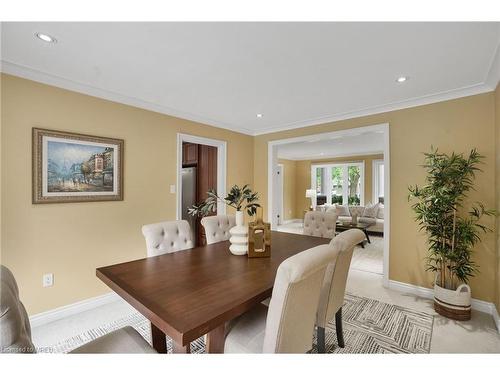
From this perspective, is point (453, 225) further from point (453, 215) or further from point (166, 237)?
point (166, 237)

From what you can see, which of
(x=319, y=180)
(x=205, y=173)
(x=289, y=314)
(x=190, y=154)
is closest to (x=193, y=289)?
(x=289, y=314)

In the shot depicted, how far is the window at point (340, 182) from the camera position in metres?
7.77

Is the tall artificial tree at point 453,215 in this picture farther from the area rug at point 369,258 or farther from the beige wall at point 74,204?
the beige wall at point 74,204

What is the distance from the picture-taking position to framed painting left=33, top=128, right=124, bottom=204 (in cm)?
221

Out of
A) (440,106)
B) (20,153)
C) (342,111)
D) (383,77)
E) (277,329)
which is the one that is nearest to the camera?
(277,329)

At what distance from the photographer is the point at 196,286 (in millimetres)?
1276

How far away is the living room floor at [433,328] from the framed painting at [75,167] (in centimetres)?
118

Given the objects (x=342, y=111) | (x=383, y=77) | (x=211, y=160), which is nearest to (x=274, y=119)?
(x=342, y=111)

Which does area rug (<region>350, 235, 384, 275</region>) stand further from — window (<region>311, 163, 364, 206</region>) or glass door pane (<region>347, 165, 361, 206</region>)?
window (<region>311, 163, 364, 206</region>)

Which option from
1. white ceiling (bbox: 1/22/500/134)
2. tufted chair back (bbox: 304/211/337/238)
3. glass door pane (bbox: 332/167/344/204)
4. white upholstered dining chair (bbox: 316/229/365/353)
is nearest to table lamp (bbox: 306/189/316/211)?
glass door pane (bbox: 332/167/344/204)

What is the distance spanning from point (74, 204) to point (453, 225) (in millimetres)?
3875

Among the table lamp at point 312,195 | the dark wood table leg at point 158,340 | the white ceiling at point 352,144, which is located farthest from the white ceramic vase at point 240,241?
the table lamp at point 312,195
